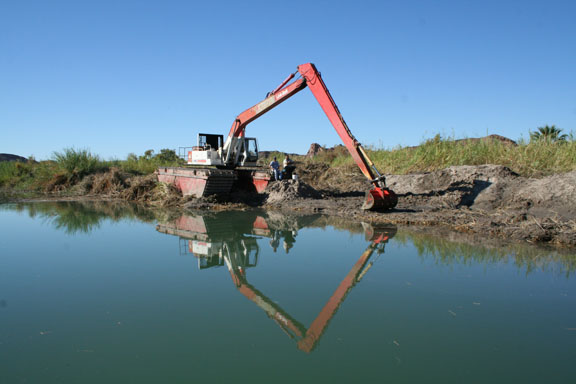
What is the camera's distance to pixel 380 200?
10750 mm

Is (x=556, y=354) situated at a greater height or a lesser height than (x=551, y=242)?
lesser

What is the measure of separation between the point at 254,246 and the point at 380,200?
4.65 metres

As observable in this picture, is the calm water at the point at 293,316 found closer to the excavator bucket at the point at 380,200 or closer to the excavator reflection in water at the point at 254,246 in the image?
the excavator reflection in water at the point at 254,246

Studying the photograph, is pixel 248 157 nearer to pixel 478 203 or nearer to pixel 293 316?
pixel 478 203

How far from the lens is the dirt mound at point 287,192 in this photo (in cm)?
1357

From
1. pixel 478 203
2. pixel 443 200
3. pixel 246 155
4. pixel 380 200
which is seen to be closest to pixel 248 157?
pixel 246 155

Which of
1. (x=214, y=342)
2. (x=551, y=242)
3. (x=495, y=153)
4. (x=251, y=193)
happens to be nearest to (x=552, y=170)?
(x=495, y=153)

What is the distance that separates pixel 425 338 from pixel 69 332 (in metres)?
3.35

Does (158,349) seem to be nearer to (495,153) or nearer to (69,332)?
(69,332)

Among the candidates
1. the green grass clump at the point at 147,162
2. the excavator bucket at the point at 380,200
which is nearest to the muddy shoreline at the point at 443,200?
the excavator bucket at the point at 380,200

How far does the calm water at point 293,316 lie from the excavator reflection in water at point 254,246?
0.11 feet

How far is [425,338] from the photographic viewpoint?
3.62 m

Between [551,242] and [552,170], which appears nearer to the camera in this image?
[551,242]

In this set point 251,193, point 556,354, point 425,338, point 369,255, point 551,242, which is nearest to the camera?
point 556,354
